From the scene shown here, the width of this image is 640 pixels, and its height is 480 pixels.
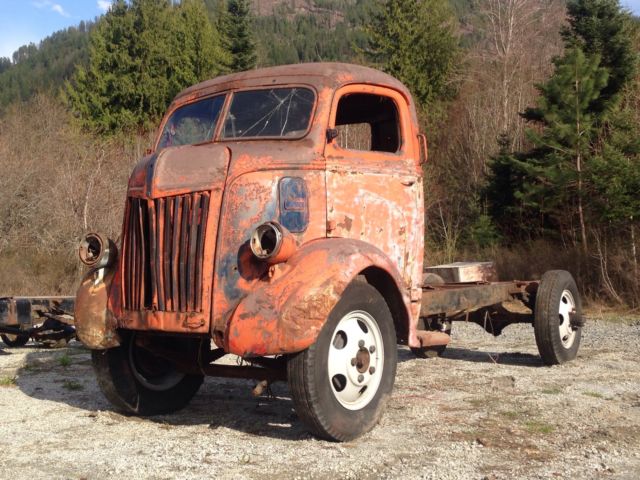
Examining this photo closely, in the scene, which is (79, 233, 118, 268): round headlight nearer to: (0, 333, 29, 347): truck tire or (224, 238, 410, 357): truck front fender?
(224, 238, 410, 357): truck front fender

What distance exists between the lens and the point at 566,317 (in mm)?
8141

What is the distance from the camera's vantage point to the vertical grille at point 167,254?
490 centimetres

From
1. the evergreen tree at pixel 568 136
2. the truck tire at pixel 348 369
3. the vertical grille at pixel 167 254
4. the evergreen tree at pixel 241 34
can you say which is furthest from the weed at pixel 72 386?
the evergreen tree at pixel 241 34

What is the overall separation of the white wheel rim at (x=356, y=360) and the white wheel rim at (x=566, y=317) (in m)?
3.57

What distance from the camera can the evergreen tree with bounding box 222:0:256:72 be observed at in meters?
35.8

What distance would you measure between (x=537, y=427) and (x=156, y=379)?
2.86 m

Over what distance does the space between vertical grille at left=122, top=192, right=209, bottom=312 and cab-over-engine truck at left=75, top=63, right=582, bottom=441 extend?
0.03 ft

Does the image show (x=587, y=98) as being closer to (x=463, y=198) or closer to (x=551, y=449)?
(x=463, y=198)

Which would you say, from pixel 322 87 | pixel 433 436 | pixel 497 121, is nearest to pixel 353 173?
pixel 322 87

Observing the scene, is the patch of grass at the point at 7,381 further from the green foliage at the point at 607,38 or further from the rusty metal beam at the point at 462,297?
the green foliage at the point at 607,38

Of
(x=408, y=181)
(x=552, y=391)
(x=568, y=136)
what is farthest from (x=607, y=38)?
(x=408, y=181)

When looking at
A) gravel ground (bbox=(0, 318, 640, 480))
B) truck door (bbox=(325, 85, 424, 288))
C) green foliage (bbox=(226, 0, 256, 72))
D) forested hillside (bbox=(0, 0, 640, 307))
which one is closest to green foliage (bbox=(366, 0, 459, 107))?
forested hillside (bbox=(0, 0, 640, 307))

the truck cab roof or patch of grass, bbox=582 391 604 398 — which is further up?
the truck cab roof

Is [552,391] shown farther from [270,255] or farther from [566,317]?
[270,255]
